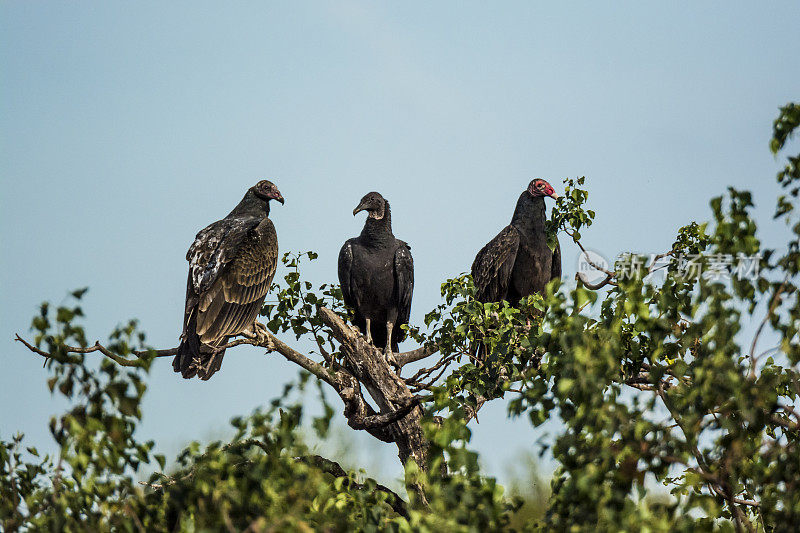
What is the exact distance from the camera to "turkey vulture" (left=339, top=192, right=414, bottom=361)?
750 centimetres

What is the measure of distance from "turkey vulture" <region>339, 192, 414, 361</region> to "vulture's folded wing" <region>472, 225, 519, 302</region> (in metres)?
0.66

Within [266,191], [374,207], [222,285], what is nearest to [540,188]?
[374,207]

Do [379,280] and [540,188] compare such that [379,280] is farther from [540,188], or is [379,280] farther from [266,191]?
[540,188]

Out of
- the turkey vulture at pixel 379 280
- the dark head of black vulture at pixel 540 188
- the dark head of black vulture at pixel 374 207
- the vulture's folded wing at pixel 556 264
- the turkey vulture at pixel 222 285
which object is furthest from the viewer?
the dark head of black vulture at pixel 540 188

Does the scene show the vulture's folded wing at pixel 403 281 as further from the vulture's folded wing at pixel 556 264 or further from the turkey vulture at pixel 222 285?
the vulture's folded wing at pixel 556 264

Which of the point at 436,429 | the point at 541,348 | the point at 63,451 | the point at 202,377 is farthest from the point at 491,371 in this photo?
the point at 63,451

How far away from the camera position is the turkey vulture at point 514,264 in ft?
25.3

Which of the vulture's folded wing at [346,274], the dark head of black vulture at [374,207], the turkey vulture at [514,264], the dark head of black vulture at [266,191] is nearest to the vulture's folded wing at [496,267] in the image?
the turkey vulture at [514,264]

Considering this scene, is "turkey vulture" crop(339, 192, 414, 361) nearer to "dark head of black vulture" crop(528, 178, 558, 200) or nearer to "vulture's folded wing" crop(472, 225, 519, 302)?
"vulture's folded wing" crop(472, 225, 519, 302)

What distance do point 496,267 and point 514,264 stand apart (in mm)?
227

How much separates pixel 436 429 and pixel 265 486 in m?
0.52

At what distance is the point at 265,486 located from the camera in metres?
2.34

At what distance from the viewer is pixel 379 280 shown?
24.5 feet

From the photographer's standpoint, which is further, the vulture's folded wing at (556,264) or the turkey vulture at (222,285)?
the vulture's folded wing at (556,264)
